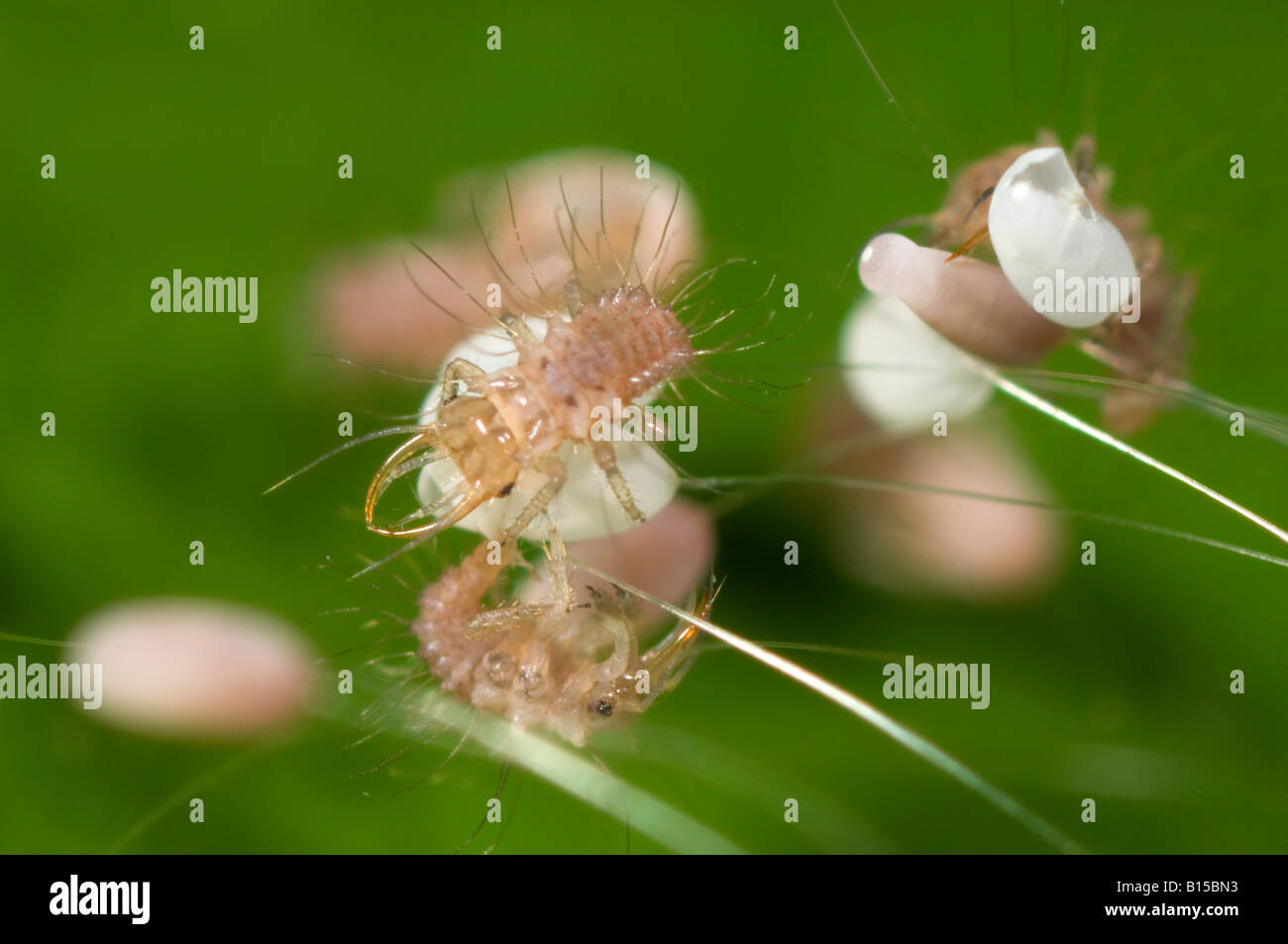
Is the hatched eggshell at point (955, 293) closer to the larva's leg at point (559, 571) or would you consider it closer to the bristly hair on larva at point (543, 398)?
the bristly hair on larva at point (543, 398)

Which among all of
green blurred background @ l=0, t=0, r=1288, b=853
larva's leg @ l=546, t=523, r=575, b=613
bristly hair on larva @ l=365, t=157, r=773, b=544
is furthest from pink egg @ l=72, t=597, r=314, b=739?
larva's leg @ l=546, t=523, r=575, b=613

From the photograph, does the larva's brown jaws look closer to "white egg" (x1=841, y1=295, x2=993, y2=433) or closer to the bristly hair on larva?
the bristly hair on larva

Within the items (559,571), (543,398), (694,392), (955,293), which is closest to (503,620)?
(559,571)

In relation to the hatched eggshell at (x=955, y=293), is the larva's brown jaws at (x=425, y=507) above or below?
below

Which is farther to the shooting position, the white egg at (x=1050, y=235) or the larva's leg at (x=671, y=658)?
the larva's leg at (x=671, y=658)

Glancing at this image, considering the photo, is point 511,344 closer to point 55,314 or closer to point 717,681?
point 717,681

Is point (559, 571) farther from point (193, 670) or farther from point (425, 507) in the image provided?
point (193, 670)

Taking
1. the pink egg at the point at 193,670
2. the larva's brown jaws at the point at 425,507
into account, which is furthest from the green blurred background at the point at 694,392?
the larva's brown jaws at the point at 425,507
